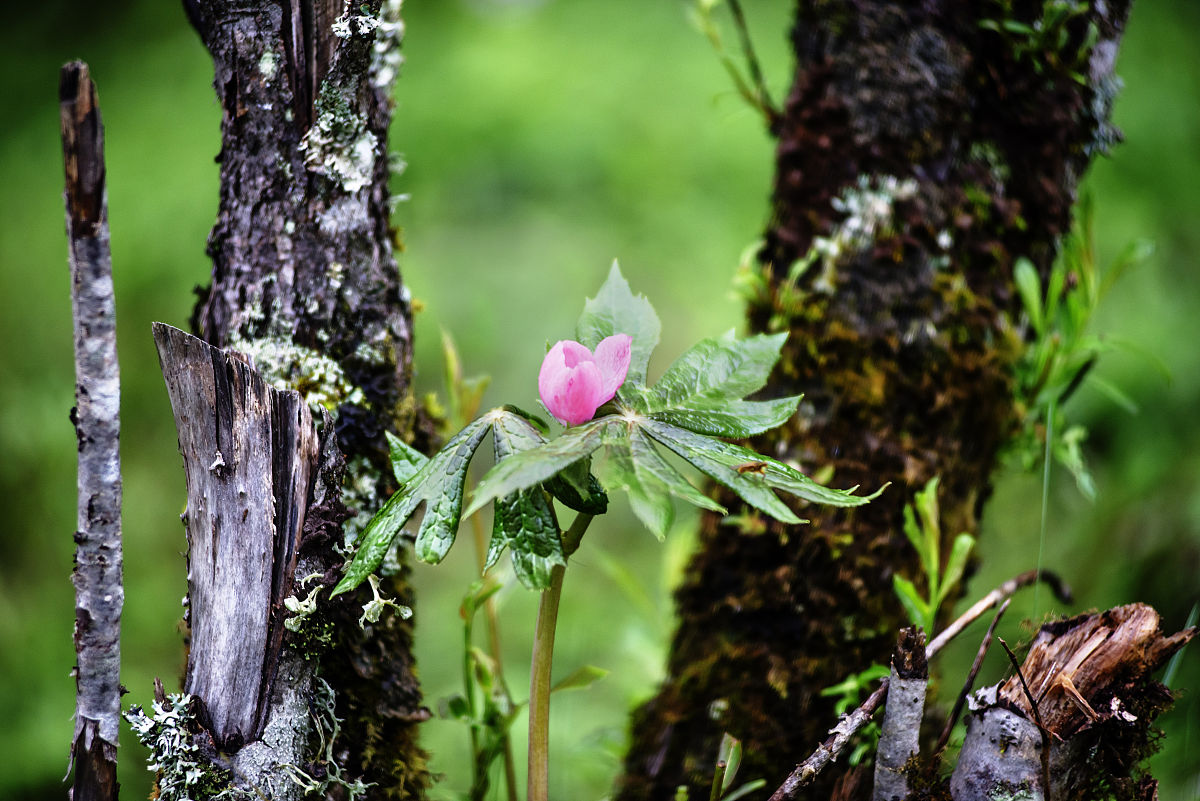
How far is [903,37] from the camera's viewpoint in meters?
0.88

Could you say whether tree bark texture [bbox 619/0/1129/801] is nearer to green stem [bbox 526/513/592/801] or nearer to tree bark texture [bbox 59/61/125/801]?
green stem [bbox 526/513/592/801]

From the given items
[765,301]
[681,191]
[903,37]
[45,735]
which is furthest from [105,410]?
[681,191]

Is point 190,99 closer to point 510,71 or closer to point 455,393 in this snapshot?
point 510,71

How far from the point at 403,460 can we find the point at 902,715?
46 cm

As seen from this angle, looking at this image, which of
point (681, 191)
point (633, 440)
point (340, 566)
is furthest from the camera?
point (681, 191)

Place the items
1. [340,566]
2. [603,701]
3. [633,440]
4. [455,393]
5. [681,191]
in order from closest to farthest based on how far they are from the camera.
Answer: [633,440], [340,566], [455,393], [603,701], [681,191]

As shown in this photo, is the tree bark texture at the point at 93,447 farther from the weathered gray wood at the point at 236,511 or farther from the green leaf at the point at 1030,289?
the green leaf at the point at 1030,289

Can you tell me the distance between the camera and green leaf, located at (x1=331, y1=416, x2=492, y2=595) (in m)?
0.48

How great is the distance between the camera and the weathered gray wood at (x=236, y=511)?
56 centimetres

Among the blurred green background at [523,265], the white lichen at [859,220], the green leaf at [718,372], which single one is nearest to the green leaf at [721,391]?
the green leaf at [718,372]

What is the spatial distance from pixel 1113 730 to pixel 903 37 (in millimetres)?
785

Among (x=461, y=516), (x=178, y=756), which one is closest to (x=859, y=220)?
(x=461, y=516)

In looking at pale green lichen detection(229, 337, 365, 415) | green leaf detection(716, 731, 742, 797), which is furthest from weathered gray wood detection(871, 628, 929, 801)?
pale green lichen detection(229, 337, 365, 415)

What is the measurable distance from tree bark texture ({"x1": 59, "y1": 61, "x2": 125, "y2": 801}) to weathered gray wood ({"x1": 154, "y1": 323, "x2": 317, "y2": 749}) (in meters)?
0.06
